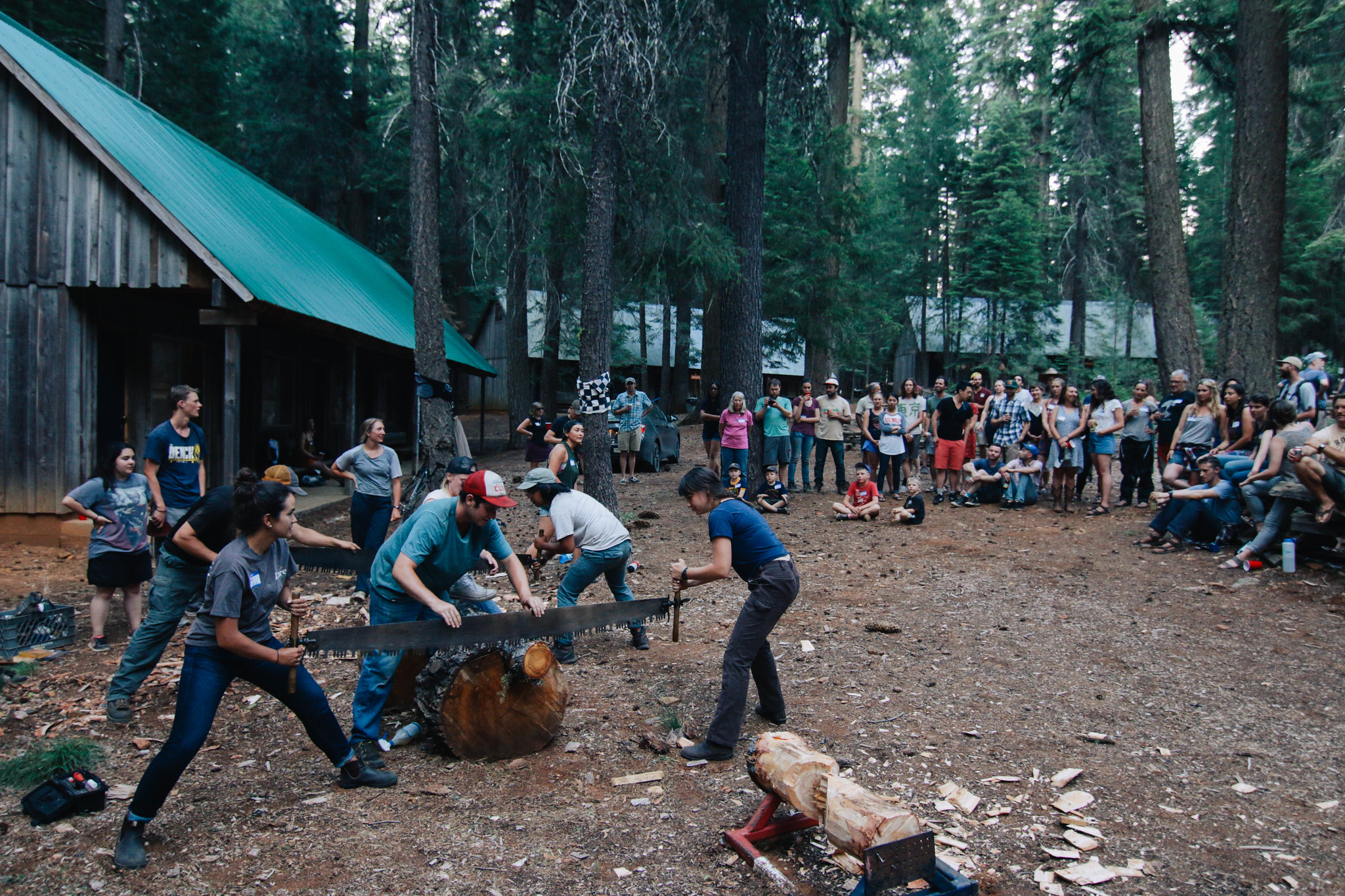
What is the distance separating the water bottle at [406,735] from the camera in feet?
16.6

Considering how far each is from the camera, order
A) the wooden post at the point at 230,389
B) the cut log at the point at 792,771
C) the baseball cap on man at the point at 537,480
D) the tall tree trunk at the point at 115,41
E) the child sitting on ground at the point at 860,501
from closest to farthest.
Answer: the cut log at the point at 792,771 < the baseball cap on man at the point at 537,480 < the wooden post at the point at 230,389 < the child sitting on ground at the point at 860,501 < the tall tree trunk at the point at 115,41

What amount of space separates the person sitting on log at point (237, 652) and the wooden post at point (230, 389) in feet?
20.7

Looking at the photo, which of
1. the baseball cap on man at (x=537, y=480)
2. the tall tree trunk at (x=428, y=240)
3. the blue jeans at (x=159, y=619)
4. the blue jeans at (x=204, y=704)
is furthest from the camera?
the tall tree trunk at (x=428, y=240)

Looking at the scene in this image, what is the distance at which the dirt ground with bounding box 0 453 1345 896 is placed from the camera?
3777mm

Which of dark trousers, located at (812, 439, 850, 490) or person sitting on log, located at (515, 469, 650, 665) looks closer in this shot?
person sitting on log, located at (515, 469, 650, 665)

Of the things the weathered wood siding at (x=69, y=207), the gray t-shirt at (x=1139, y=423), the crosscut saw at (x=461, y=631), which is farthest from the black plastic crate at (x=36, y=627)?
the gray t-shirt at (x=1139, y=423)

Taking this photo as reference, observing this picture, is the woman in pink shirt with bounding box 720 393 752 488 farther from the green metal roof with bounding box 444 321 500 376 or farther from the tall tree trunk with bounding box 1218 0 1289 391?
the green metal roof with bounding box 444 321 500 376

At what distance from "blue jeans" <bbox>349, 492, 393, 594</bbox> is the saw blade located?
287cm

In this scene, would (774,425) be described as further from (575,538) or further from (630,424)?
(575,538)

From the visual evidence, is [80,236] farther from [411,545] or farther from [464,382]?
[464,382]

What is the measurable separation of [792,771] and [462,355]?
56.4 feet

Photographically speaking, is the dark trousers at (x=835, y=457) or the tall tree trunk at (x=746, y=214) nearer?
the tall tree trunk at (x=746, y=214)

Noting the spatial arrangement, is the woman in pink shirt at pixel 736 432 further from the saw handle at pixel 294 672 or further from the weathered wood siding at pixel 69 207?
the saw handle at pixel 294 672

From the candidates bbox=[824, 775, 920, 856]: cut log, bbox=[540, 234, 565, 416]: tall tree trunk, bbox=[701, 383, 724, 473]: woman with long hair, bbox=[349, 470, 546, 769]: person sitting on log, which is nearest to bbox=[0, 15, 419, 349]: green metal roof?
bbox=[540, 234, 565, 416]: tall tree trunk
